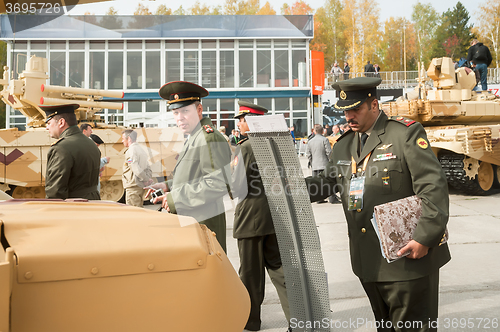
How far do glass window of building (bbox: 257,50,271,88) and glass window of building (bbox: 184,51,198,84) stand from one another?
161 inches

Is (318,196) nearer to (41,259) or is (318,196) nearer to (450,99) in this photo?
(41,259)

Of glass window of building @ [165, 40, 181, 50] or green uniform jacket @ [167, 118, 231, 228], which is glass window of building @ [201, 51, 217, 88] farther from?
green uniform jacket @ [167, 118, 231, 228]

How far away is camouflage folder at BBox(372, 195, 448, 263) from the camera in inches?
95.2

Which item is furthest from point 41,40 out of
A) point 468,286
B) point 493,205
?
point 468,286

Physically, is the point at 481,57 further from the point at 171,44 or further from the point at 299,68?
the point at 171,44

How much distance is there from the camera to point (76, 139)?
418cm

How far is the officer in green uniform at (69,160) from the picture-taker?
405 cm

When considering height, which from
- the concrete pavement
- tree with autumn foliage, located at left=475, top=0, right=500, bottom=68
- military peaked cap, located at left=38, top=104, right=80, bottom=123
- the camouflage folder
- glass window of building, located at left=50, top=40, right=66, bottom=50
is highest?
tree with autumn foliage, located at left=475, top=0, right=500, bottom=68

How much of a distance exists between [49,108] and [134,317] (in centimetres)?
315

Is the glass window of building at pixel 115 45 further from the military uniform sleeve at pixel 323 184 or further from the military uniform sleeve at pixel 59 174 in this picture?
the military uniform sleeve at pixel 323 184

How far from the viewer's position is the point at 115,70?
29.4 metres

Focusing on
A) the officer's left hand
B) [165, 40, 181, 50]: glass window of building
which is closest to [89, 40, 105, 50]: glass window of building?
[165, 40, 181, 50]: glass window of building

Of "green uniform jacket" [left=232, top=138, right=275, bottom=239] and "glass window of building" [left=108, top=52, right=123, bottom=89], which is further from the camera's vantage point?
"glass window of building" [left=108, top=52, right=123, bottom=89]

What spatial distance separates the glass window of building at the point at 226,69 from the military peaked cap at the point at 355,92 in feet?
91.7
